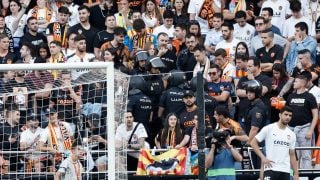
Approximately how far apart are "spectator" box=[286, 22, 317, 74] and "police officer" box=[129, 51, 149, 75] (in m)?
2.37

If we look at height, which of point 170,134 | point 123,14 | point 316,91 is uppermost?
point 123,14

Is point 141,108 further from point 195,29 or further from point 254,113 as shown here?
point 195,29

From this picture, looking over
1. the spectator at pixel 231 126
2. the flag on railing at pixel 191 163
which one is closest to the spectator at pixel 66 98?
the flag on railing at pixel 191 163

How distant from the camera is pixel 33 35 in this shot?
23.2 metres

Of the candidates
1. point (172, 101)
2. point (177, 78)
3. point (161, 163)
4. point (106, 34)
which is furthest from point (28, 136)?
point (106, 34)

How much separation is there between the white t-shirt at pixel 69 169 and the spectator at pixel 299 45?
18.0ft

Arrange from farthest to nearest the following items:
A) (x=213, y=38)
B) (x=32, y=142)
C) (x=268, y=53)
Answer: (x=213, y=38)
(x=268, y=53)
(x=32, y=142)

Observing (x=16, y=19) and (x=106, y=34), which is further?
(x=16, y=19)

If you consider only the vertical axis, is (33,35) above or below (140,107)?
above

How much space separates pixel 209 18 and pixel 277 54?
7.54 ft

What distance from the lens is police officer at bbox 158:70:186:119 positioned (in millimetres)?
20594

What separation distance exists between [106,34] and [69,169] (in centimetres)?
602

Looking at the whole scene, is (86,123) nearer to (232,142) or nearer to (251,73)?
(232,142)

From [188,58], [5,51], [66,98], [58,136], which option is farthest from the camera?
[5,51]
